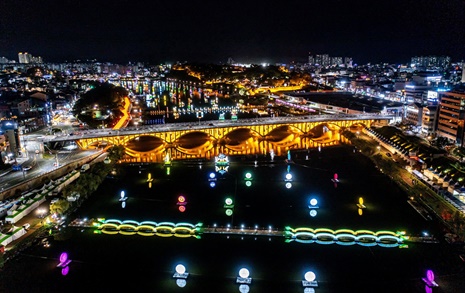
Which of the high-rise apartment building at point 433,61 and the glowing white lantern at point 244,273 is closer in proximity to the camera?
the glowing white lantern at point 244,273

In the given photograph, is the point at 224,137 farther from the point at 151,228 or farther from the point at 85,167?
the point at 151,228

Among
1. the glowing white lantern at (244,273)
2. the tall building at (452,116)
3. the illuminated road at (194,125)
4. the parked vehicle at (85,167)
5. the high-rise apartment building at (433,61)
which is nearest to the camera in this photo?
the glowing white lantern at (244,273)

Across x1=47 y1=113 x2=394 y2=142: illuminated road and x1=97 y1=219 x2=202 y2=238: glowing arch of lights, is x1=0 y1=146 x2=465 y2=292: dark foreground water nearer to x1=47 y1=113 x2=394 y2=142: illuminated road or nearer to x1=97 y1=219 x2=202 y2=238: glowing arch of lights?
x1=97 y1=219 x2=202 y2=238: glowing arch of lights

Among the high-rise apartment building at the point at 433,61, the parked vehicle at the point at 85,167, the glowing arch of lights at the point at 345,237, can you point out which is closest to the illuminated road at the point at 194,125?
the parked vehicle at the point at 85,167

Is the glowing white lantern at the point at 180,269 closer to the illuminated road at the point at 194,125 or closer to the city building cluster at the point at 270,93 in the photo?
the city building cluster at the point at 270,93

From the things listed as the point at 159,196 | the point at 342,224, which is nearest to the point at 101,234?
the point at 159,196

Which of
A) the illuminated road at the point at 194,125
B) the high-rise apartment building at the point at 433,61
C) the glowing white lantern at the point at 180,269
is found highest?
the high-rise apartment building at the point at 433,61
